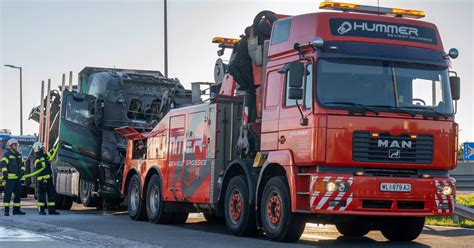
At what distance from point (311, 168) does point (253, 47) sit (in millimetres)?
3096

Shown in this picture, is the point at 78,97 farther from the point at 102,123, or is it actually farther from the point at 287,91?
the point at 287,91

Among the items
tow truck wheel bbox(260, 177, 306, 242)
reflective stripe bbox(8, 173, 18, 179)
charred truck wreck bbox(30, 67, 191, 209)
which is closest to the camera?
tow truck wheel bbox(260, 177, 306, 242)

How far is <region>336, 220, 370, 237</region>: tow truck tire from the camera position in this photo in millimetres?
14320

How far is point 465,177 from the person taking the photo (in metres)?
29.6

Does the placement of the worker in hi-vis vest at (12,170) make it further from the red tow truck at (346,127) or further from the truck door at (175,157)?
the red tow truck at (346,127)

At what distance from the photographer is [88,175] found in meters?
20.3

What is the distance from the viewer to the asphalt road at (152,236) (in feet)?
40.0

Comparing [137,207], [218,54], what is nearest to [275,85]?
[218,54]

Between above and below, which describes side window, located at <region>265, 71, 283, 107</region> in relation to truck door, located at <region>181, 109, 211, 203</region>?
above

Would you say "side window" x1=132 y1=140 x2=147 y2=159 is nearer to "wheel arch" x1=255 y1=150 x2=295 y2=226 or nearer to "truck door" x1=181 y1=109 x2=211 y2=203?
"truck door" x1=181 y1=109 x2=211 y2=203

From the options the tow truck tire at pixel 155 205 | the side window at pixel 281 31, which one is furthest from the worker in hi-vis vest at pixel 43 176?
the side window at pixel 281 31

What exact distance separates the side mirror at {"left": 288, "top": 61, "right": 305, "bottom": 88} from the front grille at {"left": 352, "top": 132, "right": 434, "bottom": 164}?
1.07 metres

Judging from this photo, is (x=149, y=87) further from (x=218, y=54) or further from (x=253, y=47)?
(x=253, y=47)

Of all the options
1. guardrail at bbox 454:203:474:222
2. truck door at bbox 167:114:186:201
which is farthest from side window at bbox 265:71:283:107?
guardrail at bbox 454:203:474:222
